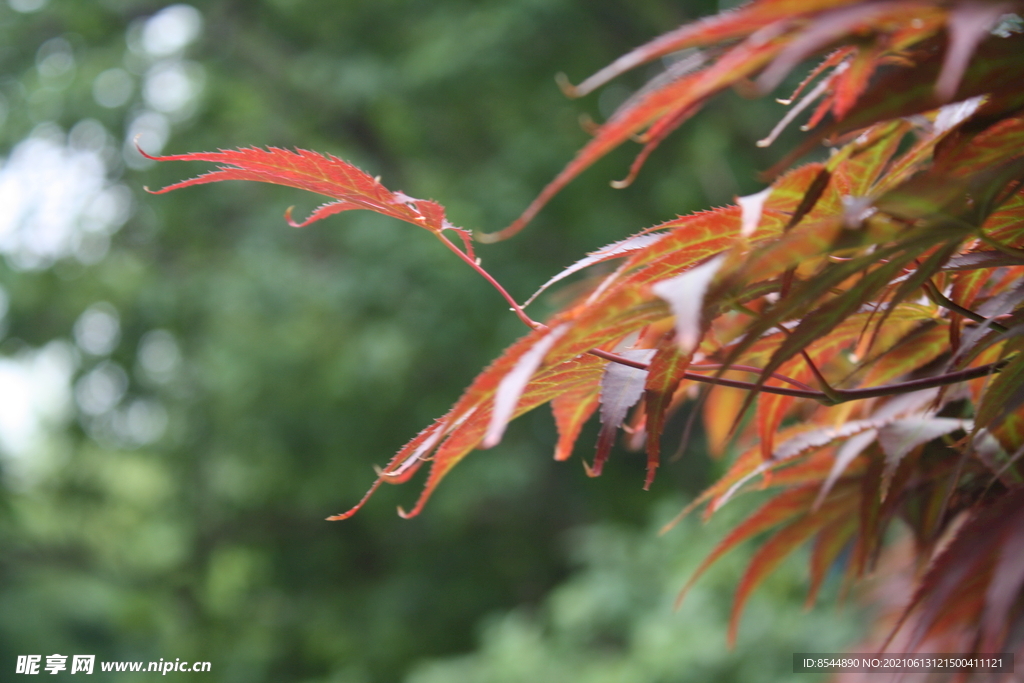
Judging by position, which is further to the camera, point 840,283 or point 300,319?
point 300,319

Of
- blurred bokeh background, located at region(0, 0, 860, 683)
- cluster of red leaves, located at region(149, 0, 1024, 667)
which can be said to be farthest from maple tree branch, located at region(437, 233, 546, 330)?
blurred bokeh background, located at region(0, 0, 860, 683)

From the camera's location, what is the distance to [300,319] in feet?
10.0

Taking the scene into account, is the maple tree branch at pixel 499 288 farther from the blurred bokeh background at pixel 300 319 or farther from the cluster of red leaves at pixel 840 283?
the blurred bokeh background at pixel 300 319

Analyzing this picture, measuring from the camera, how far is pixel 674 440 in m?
3.14

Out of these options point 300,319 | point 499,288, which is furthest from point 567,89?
point 300,319

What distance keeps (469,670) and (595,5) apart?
260 cm

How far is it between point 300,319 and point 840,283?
2953 mm

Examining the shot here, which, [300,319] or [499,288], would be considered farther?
[300,319]

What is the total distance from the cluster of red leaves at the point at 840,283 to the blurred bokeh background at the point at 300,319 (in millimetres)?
2172

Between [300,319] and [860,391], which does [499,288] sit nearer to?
[860,391]

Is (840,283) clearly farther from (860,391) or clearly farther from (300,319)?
(300,319)

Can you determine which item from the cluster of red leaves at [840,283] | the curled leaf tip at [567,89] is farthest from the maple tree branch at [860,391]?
the curled leaf tip at [567,89]

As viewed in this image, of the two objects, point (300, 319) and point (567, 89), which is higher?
point (300, 319)

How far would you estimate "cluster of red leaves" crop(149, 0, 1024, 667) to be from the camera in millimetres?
200
